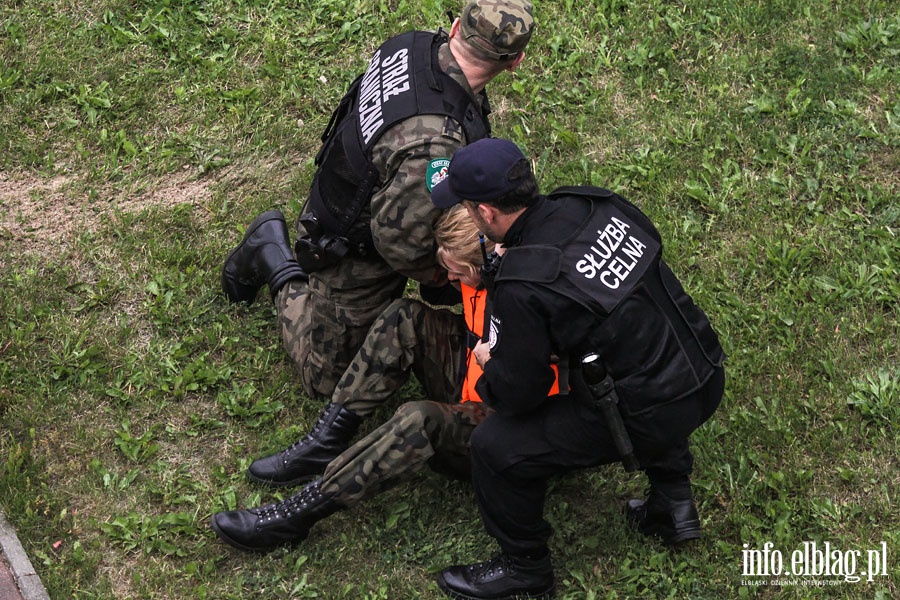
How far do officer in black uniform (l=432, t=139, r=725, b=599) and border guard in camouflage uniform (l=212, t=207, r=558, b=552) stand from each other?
294 millimetres

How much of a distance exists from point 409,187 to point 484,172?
663mm

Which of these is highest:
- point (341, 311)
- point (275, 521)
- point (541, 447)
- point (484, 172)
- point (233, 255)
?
point (484, 172)

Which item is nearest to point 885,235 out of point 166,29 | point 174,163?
point 174,163

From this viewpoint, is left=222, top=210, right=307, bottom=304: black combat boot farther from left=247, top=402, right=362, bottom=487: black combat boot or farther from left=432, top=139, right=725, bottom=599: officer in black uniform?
left=432, top=139, right=725, bottom=599: officer in black uniform

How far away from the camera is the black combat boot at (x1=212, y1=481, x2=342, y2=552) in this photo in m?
5.11

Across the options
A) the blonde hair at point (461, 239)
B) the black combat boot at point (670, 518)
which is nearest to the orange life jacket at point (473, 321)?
the blonde hair at point (461, 239)

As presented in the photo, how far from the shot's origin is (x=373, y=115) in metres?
5.12

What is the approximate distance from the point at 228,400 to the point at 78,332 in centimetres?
95

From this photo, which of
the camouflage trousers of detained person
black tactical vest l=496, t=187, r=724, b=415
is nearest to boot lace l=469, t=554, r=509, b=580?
the camouflage trousers of detained person

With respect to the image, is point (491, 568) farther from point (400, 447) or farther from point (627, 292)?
point (627, 292)

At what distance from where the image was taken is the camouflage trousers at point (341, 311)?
557 centimetres

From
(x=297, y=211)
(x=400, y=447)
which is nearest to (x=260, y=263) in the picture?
(x=297, y=211)

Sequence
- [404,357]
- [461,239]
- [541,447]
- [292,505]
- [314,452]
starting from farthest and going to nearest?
[314,452]
[404,357]
[292,505]
[461,239]
[541,447]

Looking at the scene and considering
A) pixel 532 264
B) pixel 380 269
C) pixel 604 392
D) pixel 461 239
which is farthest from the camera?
pixel 380 269
